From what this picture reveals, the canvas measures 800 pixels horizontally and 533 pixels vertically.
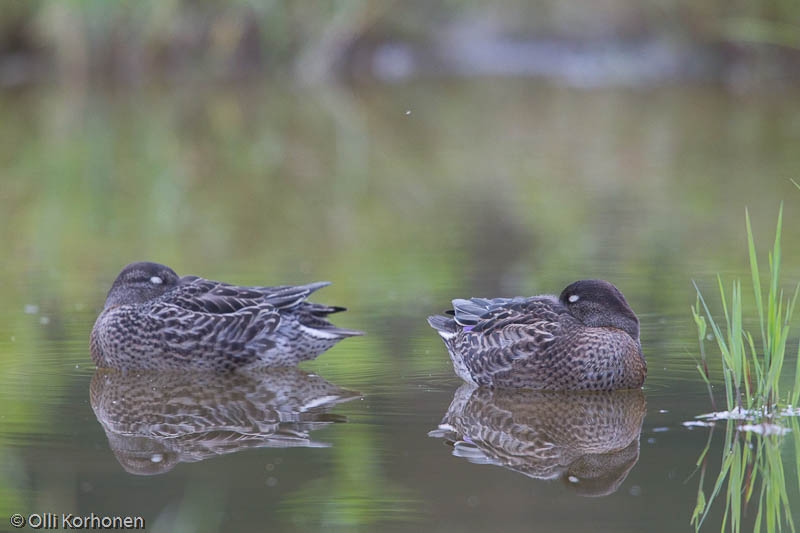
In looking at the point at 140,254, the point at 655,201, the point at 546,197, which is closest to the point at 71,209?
the point at 140,254

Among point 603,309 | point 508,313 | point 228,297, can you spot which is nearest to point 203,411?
point 228,297

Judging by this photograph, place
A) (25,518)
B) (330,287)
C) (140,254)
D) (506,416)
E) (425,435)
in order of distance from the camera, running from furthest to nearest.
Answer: (140,254) < (330,287) < (506,416) < (425,435) < (25,518)

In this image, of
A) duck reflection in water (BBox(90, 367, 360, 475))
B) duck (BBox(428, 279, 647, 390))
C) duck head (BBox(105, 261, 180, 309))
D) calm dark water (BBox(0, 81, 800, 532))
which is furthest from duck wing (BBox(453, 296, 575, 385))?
duck head (BBox(105, 261, 180, 309))

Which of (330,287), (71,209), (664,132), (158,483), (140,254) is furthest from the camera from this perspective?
(664,132)

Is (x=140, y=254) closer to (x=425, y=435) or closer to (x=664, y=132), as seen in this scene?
(x=425, y=435)

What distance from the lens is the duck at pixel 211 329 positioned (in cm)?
743

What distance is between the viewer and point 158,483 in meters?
5.29

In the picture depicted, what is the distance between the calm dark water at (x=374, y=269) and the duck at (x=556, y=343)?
0.19 metres

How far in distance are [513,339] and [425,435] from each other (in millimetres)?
1219

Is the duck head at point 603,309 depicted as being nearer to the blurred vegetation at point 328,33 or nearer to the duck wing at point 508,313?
the duck wing at point 508,313

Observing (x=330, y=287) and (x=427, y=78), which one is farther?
(x=427, y=78)

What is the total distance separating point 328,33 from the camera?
26.8 m

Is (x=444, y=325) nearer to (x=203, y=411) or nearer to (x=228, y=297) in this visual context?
(x=228, y=297)

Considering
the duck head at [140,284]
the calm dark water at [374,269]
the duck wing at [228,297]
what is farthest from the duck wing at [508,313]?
the duck head at [140,284]
